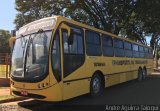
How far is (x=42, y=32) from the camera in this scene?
1074cm

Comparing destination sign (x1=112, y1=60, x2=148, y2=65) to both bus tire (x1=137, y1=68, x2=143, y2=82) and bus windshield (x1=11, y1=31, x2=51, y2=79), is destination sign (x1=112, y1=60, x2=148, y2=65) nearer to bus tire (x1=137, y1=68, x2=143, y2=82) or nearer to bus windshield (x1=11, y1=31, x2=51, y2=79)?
bus tire (x1=137, y1=68, x2=143, y2=82)

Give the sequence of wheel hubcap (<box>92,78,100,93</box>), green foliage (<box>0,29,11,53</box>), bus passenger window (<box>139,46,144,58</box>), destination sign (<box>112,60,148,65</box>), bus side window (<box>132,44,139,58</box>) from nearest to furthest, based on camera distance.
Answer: wheel hubcap (<box>92,78,100,93</box>) < destination sign (<box>112,60,148,65</box>) < bus side window (<box>132,44,139,58</box>) < bus passenger window (<box>139,46,144,58</box>) < green foliage (<box>0,29,11,53</box>)

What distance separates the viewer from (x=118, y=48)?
16.8 m

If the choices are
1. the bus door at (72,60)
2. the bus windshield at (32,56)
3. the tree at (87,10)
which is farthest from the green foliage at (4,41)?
the bus windshield at (32,56)

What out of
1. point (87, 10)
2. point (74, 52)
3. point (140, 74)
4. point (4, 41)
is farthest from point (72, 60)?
point (4, 41)

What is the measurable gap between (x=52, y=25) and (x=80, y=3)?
2153cm

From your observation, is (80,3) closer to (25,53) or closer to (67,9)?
(67,9)

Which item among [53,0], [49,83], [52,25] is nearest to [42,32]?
[52,25]

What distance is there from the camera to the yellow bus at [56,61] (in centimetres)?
1021

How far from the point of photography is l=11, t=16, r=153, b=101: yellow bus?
10.2 metres

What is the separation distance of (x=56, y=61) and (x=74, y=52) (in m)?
1.28

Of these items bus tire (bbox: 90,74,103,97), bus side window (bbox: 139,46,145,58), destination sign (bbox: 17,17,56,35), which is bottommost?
bus tire (bbox: 90,74,103,97)

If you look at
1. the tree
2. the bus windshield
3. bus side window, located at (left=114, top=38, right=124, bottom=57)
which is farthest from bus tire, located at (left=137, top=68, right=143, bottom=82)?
the bus windshield

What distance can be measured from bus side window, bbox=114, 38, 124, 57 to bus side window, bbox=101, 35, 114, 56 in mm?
682
